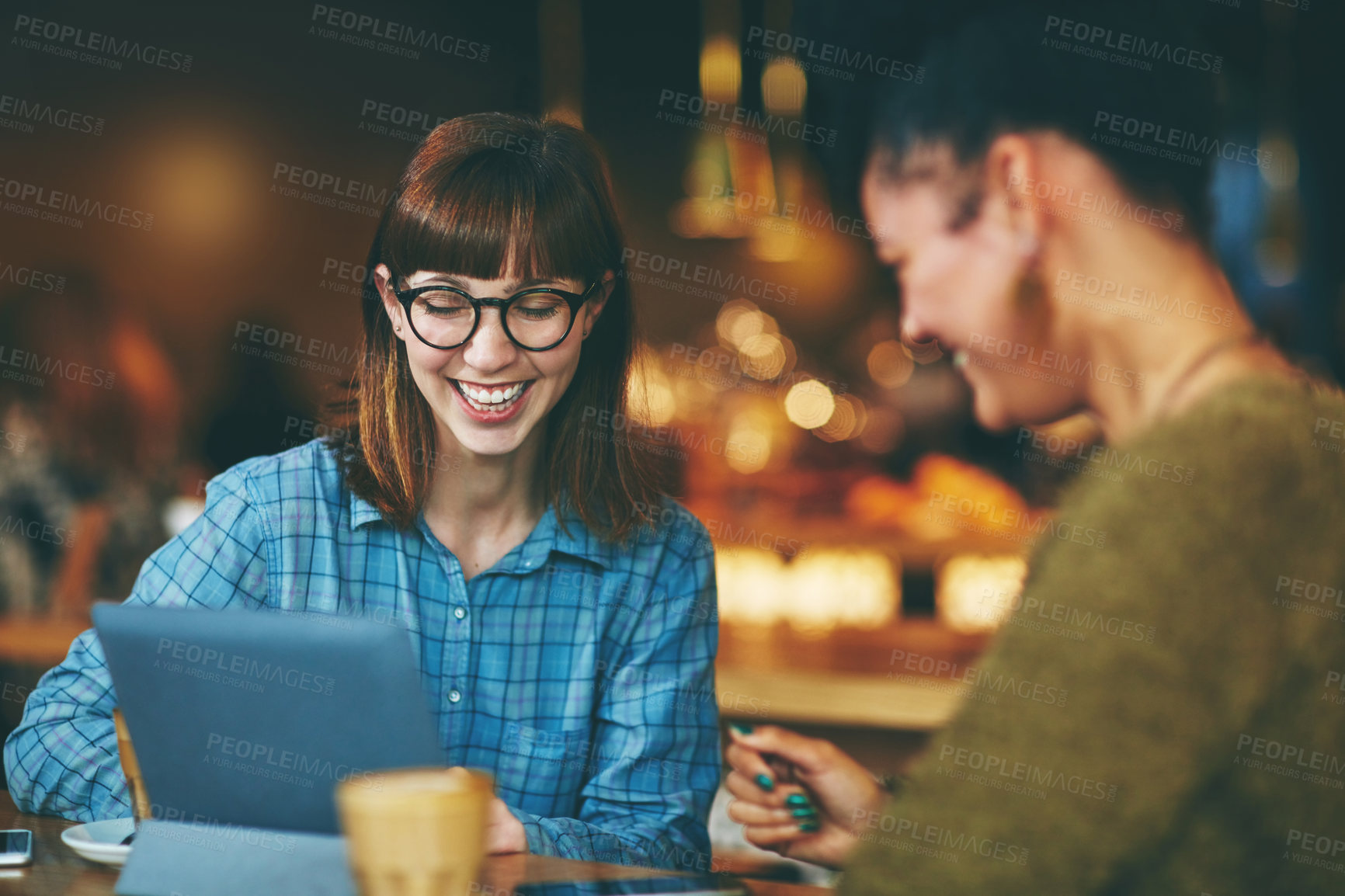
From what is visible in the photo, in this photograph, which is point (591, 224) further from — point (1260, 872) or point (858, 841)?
point (1260, 872)

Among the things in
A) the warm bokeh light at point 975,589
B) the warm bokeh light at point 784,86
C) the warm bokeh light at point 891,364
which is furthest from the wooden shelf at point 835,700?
the warm bokeh light at point 891,364

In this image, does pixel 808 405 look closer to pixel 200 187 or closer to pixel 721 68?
pixel 721 68

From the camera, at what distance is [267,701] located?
898 millimetres

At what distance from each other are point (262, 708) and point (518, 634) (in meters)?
0.62

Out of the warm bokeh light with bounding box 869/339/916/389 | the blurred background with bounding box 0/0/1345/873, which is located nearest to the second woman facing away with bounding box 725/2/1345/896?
the blurred background with bounding box 0/0/1345/873

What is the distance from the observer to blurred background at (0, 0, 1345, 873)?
350 cm

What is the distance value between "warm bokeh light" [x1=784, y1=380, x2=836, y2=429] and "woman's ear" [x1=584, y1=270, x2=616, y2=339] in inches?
116

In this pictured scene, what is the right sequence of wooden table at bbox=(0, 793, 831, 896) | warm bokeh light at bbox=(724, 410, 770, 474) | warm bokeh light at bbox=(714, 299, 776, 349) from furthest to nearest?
warm bokeh light at bbox=(714, 299, 776, 349), warm bokeh light at bbox=(724, 410, 770, 474), wooden table at bbox=(0, 793, 831, 896)

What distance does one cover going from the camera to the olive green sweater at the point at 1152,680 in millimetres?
779

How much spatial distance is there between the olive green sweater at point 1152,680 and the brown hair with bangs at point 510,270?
796mm

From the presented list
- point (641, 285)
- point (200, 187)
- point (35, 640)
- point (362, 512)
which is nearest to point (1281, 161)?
point (641, 285)

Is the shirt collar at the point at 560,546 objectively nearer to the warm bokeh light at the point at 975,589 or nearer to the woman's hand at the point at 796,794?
the woman's hand at the point at 796,794

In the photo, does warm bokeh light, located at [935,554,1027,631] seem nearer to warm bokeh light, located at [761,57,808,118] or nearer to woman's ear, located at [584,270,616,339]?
warm bokeh light, located at [761,57,808,118]

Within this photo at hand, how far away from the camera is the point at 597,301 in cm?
154
